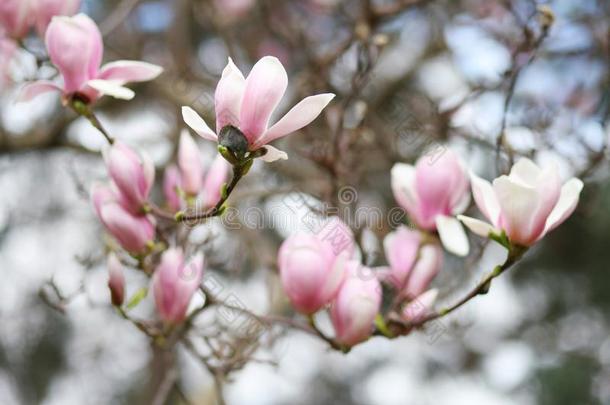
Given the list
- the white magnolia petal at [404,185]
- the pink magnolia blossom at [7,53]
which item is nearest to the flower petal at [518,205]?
the white magnolia petal at [404,185]

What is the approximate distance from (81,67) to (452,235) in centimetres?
48

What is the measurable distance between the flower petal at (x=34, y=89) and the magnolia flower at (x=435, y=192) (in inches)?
17.1

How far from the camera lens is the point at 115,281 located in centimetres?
83

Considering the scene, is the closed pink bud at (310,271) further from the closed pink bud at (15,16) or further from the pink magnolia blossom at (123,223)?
the closed pink bud at (15,16)

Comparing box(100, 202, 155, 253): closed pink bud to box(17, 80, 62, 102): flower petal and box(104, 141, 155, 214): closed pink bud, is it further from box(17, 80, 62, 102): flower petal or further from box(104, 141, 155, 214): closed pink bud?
box(17, 80, 62, 102): flower petal

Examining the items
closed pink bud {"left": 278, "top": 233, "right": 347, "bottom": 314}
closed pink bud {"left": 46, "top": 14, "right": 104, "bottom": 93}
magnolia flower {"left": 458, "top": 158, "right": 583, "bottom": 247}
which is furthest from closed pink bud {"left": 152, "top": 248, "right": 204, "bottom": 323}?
magnolia flower {"left": 458, "top": 158, "right": 583, "bottom": 247}

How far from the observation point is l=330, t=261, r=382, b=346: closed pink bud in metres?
0.79

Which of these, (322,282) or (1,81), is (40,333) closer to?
(1,81)

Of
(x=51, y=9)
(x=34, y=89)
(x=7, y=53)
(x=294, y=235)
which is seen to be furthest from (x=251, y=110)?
(x=7, y=53)

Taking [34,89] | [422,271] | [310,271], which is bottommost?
[422,271]

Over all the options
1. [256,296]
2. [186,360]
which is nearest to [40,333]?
[186,360]

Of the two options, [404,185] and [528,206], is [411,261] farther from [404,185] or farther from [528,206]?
[528,206]

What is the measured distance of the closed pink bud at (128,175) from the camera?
0.80 metres

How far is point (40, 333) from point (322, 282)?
2.18m
